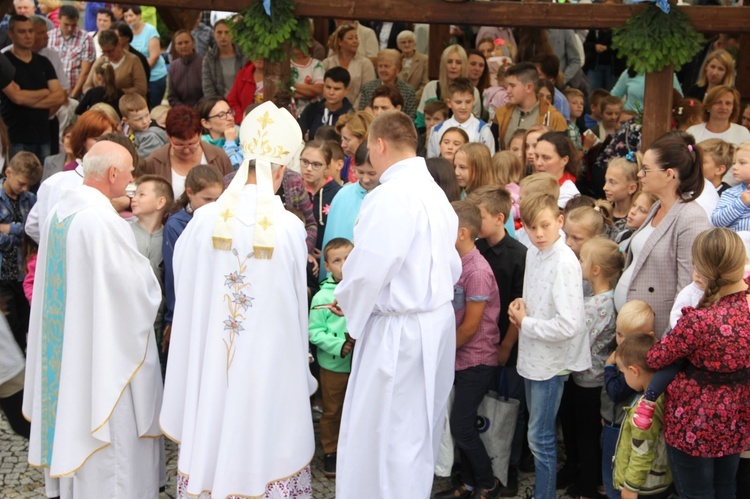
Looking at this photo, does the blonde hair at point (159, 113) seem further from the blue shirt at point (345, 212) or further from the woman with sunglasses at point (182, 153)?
the blue shirt at point (345, 212)

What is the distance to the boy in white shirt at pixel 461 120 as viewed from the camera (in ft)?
27.2

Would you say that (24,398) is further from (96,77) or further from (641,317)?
(96,77)

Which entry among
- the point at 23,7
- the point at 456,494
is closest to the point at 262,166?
the point at 456,494

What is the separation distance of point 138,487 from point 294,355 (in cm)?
116

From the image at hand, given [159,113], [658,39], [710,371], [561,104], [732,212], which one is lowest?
[710,371]

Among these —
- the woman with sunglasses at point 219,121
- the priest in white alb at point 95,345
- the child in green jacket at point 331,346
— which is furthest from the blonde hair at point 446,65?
the priest in white alb at point 95,345

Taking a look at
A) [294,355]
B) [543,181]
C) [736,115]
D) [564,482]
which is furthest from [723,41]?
[294,355]

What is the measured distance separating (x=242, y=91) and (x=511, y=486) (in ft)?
18.9

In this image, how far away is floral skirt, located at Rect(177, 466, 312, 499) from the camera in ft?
16.5

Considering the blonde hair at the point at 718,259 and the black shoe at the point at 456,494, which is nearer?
the blonde hair at the point at 718,259

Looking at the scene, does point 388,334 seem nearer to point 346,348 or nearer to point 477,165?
point 346,348

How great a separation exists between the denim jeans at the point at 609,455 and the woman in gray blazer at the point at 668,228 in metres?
0.57

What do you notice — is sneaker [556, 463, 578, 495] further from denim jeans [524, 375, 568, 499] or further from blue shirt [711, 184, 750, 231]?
blue shirt [711, 184, 750, 231]

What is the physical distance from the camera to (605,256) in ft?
17.7
